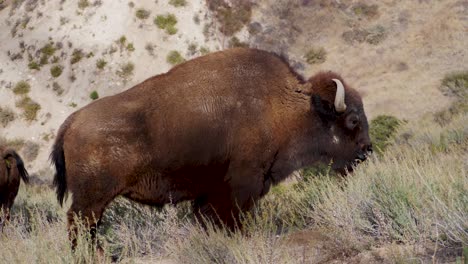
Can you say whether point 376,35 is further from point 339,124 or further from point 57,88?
point 339,124

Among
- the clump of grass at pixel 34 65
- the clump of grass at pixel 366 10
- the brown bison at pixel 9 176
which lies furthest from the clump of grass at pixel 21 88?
the brown bison at pixel 9 176

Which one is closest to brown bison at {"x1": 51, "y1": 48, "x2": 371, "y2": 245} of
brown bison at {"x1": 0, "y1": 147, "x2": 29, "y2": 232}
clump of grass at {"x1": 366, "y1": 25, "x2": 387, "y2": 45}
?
brown bison at {"x1": 0, "y1": 147, "x2": 29, "y2": 232}

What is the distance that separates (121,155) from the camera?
20.2 ft

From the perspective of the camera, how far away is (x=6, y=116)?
102ft

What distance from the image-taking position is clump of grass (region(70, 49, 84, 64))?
34.0 meters

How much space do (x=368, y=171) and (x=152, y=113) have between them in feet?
9.18

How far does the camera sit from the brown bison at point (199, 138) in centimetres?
616

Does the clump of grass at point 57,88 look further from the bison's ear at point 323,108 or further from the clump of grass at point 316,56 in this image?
the bison's ear at point 323,108

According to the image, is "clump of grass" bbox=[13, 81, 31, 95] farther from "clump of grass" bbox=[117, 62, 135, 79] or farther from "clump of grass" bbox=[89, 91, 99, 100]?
"clump of grass" bbox=[117, 62, 135, 79]

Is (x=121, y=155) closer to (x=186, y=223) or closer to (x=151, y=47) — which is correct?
(x=186, y=223)

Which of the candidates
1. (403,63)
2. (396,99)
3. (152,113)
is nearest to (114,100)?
(152,113)

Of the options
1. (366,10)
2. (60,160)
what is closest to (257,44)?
(366,10)

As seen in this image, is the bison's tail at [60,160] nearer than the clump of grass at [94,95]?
Yes

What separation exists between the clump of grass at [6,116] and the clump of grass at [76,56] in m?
4.97
